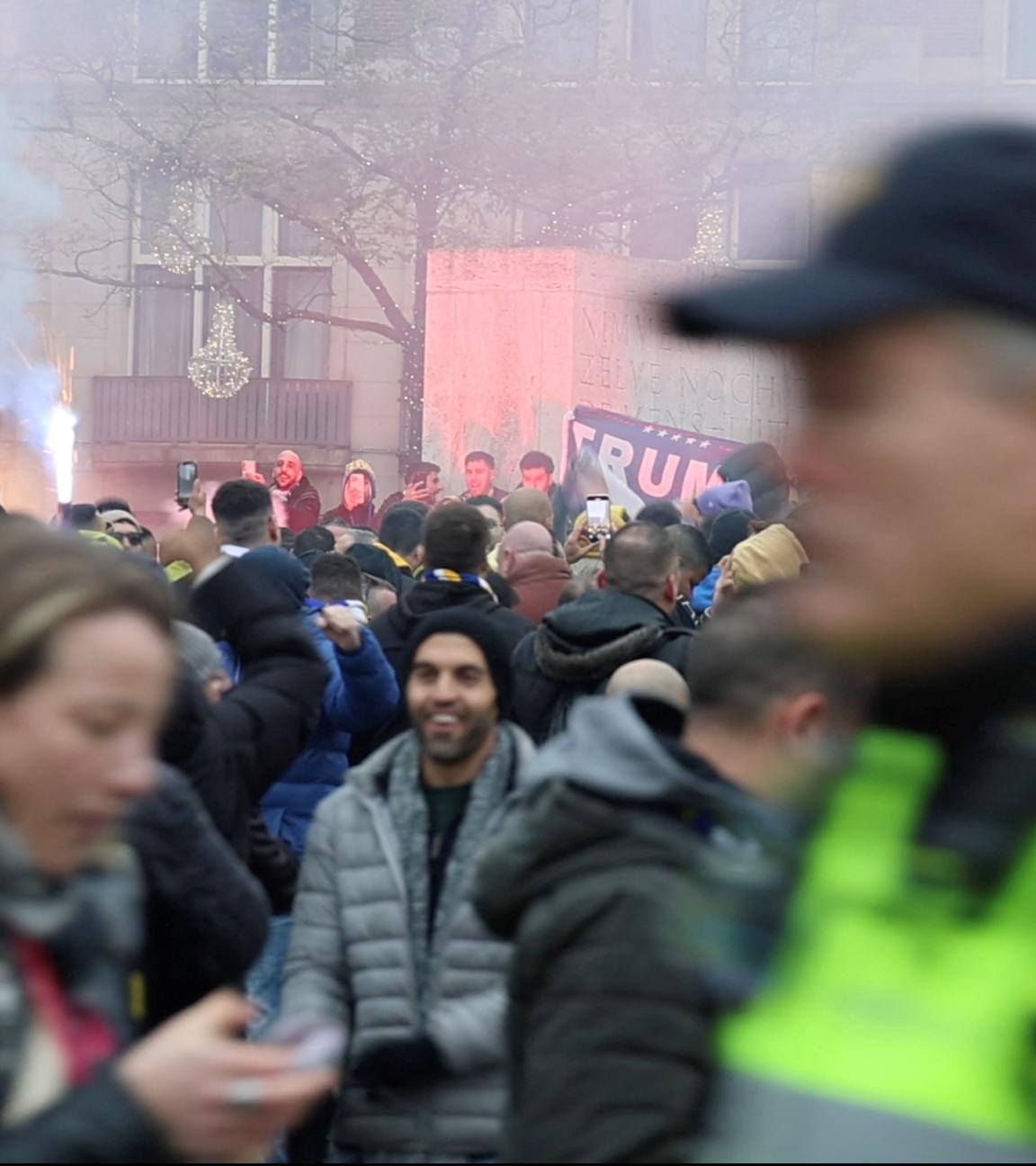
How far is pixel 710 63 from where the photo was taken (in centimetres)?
2625

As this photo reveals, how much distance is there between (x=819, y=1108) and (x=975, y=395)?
35 cm

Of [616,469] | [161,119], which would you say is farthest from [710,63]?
[616,469]

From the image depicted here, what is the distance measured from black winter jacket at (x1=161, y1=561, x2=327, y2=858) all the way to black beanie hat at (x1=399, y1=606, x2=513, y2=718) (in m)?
0.21

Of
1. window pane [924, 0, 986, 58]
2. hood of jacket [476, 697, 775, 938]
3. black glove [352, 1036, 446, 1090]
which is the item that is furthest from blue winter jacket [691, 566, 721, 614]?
window pane [924, 0, 986, 58]

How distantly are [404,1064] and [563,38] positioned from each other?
2308 cm

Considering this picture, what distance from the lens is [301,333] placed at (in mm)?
31344

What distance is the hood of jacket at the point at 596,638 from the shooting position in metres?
6.01

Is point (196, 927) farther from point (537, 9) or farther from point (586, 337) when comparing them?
point (537, 9)

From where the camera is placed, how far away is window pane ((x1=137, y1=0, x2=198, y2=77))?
86.6 ft

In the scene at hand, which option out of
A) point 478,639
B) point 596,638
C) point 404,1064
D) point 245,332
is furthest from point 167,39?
point 404,1064

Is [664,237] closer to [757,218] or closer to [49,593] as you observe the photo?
[757,218]

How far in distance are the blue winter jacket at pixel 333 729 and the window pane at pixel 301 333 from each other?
2422cm

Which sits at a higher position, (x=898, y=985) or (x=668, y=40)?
(x=668, y=40)

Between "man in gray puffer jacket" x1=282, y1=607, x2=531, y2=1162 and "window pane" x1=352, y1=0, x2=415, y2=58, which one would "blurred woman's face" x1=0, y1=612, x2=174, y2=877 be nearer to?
"man in gray puffer jacket" x1=282, y1=607, x2=531, y2=1162
